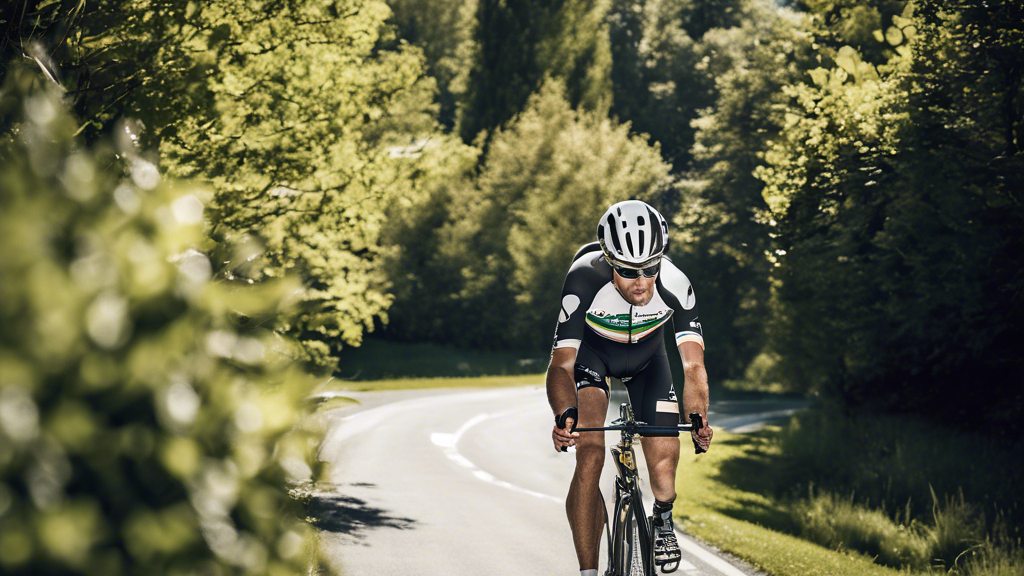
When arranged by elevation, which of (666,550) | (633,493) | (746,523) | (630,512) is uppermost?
(633,493)

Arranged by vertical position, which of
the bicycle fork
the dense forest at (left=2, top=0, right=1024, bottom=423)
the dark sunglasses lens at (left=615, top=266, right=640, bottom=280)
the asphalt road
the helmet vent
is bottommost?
the asphalt road

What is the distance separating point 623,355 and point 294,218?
232 inches

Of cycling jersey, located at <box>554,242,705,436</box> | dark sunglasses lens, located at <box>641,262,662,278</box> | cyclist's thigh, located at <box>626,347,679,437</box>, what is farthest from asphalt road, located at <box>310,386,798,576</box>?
dark sunglasses lens, located at <box>641,262,662,278</box>

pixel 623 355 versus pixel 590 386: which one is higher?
pixel 623 355

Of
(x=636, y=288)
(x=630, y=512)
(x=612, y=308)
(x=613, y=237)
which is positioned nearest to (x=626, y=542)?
(x=630, y=512)

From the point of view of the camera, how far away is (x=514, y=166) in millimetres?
48062

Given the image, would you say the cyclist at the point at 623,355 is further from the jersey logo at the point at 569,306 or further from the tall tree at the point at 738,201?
the tall tree at the point at 738,201

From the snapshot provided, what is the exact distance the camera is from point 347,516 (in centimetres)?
992

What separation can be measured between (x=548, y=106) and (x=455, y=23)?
87.8 ft

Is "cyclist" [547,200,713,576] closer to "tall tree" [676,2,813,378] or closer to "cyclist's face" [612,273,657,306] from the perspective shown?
"cyclist's face" [612,273,657,306]

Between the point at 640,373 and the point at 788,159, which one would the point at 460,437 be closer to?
the point at 788,159

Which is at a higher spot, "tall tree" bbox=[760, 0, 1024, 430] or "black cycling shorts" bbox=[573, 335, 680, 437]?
"tall tree" bbox=[760, 0, 1024, 430]

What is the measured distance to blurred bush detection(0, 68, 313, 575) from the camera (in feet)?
5.59

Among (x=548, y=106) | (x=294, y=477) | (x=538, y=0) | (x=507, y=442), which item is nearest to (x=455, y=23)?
(x=538, y=0)
